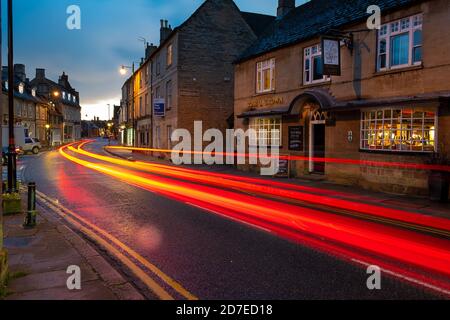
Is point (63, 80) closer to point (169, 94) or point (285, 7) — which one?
point (169, 94)

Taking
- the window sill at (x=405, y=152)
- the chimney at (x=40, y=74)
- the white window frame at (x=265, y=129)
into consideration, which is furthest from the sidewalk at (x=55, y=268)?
the chimney at (x=40, y=74)

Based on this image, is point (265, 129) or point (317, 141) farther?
point (265, 129)

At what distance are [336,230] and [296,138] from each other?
1107cm

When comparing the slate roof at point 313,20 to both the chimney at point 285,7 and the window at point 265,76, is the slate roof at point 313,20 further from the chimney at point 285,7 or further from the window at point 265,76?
the chimney at point 285,7

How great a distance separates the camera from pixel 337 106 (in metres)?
15.7

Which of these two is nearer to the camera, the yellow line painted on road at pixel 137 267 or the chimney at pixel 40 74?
the yellow line painted on road at pixel 137 267

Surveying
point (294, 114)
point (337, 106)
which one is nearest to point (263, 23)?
point (294, 114)

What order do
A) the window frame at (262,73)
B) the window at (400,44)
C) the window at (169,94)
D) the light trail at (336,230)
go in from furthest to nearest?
1. the window at (169,94)
2. the window frame at (262,73)
3. the window at (400,44)
4. the light trail at (336,230)

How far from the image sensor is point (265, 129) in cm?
2156

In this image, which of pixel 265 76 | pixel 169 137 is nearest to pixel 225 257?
pixel 265 76

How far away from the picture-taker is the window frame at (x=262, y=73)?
2100 cm

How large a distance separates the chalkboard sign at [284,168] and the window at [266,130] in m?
1.46
